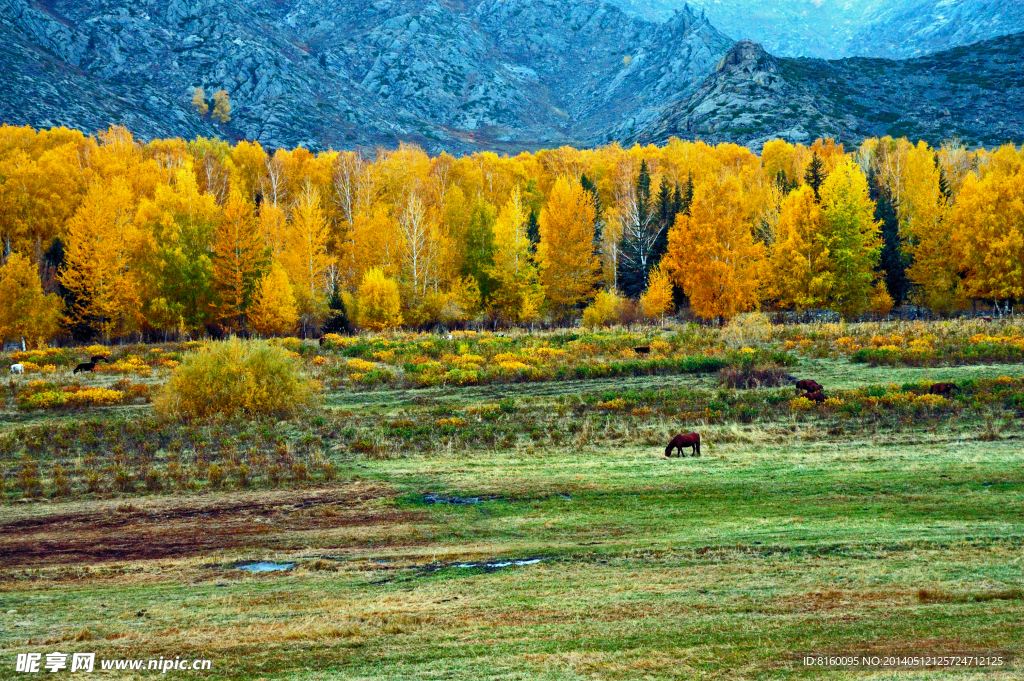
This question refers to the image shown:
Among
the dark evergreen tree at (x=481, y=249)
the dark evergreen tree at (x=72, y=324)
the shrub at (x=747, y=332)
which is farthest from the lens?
the dark evergreen tree at (x=481, y=249)

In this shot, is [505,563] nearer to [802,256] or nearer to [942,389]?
[942,389]

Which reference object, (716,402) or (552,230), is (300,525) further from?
(552,230)

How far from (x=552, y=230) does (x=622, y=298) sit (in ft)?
25.4

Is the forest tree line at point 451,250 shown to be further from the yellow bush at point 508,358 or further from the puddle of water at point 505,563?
the puddle of water at point 505,563

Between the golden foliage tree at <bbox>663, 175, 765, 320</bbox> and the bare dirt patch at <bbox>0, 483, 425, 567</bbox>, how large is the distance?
35.2 m

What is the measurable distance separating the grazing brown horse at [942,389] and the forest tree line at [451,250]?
23692 millimetres

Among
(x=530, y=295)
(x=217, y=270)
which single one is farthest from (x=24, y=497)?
(x=530, y=295)

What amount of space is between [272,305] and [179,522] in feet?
123

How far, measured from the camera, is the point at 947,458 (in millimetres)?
16312

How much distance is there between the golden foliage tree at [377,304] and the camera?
5297 cm

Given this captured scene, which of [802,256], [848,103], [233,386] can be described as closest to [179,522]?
[233,386]

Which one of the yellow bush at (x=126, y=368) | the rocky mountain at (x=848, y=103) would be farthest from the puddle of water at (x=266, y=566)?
the rocky mountain at (x=848, y=103)

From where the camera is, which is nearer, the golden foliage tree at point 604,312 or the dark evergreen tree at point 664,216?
the golden foliage tree at point 604,312

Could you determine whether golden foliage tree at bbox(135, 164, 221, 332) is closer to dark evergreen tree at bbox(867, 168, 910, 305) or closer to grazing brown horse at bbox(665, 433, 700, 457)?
grazing brown horse at bbox(665, 433, 700, 457)
